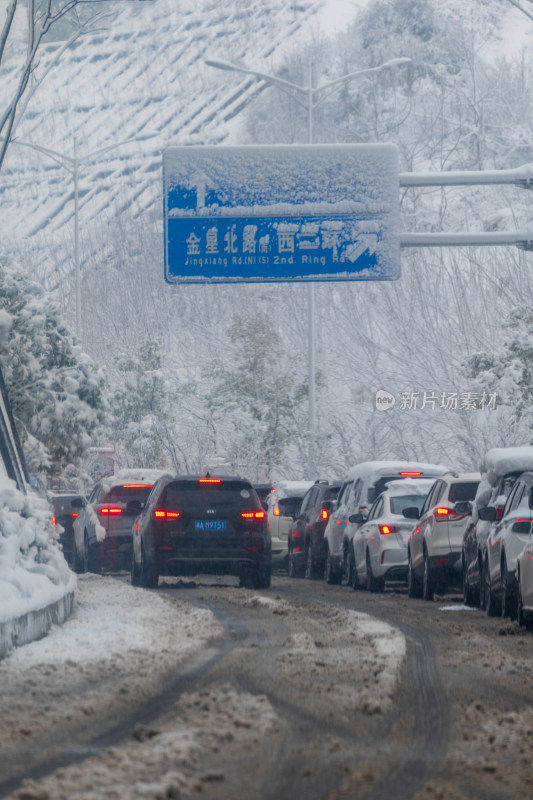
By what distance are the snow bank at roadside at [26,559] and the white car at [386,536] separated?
5.89 metres

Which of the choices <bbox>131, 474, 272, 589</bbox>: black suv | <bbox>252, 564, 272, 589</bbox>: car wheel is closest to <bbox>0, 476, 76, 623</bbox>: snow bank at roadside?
<bbox>131, 474, 272, 589</bbox>: black suv

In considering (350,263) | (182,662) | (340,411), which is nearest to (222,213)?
(350,263)

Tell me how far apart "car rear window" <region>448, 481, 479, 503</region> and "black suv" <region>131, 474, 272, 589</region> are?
360 cm

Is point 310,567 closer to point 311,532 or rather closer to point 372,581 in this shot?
point 311,532

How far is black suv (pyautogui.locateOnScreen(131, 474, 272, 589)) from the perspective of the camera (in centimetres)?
2075

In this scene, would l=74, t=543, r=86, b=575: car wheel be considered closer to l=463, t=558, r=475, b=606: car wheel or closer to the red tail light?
the red tail light

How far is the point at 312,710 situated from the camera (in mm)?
8273

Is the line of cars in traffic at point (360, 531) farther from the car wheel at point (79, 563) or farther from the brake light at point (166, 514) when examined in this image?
the car wheel at point (79, 563)

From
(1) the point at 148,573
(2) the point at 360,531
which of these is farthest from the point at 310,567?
(1) the point at 148,573

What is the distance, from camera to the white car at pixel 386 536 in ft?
65.2

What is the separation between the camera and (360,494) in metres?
23.1

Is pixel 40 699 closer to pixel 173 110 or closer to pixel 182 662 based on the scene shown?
pixel 182 662

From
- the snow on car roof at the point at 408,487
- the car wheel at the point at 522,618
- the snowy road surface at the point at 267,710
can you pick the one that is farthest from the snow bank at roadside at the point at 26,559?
the snow on car roof at the point at 408,487

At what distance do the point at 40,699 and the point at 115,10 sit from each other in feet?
40.9
